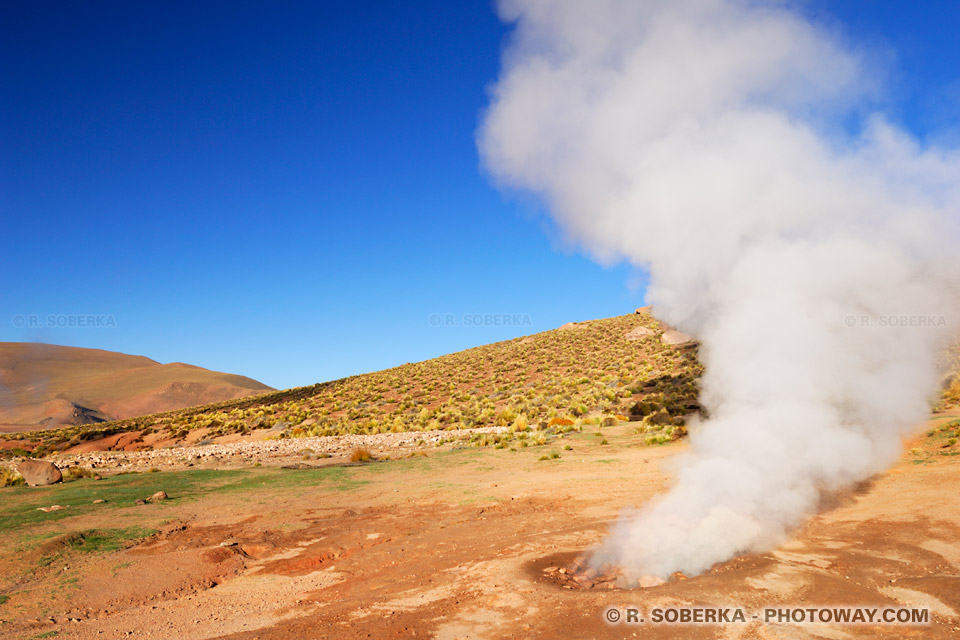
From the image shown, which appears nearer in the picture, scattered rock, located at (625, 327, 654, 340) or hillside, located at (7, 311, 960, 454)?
hillside, located at (7, 311, 960, 454)

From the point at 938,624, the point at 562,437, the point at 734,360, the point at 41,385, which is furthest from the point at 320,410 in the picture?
the point at 41,385

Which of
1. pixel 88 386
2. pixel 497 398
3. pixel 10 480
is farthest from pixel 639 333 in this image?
pixel 88 386

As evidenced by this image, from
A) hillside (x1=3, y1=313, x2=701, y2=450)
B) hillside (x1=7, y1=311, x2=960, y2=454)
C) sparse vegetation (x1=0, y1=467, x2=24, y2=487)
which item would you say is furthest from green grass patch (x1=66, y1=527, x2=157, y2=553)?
hillside (x1=3, y1=313, x2=701, y2=450)

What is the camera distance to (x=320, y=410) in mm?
36812

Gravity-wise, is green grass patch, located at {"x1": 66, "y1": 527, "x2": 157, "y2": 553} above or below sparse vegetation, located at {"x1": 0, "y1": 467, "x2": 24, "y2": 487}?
below

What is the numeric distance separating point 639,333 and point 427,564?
43.9 metres

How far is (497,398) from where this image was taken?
34.3 meters

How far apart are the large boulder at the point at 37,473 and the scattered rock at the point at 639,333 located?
41.6m

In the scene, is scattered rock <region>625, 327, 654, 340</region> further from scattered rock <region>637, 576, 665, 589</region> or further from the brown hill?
the brown hill

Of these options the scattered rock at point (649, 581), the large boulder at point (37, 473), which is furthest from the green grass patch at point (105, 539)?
the scattered rock at point (649, 581)

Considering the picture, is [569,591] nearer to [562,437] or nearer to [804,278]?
[804,278]

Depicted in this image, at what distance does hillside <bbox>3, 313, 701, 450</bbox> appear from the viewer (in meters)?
26.6

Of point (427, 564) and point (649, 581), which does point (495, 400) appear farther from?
point (649, 581)

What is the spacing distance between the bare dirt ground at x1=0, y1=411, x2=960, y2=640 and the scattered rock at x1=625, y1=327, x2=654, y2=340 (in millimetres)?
34427
